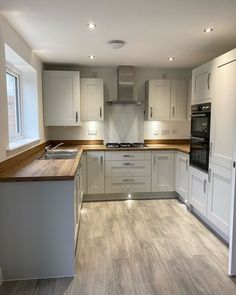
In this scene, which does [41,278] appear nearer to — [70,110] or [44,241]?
[44,241]

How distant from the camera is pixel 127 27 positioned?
2381mm

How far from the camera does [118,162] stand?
154 inches

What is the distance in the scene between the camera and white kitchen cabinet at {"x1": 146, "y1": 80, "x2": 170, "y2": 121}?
4148 millimetres

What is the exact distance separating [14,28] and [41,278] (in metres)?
2.32

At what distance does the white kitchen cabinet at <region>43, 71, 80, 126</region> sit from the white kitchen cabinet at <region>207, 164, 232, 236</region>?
7.49 feet

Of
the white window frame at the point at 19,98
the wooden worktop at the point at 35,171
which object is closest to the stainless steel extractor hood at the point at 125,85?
the white window frame at the point at 19,98

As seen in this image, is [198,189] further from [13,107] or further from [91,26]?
[13,107]

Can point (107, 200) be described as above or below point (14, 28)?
below

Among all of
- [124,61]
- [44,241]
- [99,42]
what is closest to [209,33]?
[99,42]

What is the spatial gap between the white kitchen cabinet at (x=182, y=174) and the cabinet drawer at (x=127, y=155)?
1.56ft

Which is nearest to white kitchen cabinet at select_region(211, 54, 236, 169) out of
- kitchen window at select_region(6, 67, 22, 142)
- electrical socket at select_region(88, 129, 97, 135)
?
electrical socket at select_region(88, 129, 97, 135)

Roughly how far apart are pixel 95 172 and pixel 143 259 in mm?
1813

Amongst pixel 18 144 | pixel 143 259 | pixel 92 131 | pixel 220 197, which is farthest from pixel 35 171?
pixel 92 131

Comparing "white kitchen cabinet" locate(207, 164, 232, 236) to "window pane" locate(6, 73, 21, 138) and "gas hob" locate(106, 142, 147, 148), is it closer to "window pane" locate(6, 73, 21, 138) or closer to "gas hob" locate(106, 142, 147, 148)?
"gas hob" locate(106, 142, 147, 148)
